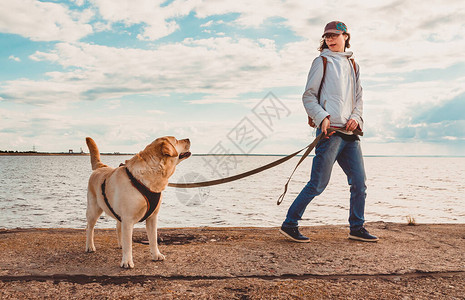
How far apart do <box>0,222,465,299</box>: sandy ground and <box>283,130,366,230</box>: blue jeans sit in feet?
1.35

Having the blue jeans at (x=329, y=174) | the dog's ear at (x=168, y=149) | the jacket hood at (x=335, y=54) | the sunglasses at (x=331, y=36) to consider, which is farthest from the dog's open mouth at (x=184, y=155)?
the sunglasses at (x=331, y=36)

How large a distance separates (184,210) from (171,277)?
33.5ft

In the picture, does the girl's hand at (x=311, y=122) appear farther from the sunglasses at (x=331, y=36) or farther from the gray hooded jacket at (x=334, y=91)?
the sunglasses at (x=331, y=36)

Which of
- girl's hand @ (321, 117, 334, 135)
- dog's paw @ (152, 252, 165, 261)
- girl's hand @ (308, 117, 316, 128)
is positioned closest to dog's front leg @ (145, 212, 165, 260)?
dog's paw @ (152, 252, 165, 261)

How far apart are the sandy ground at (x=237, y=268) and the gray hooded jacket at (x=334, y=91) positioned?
5.58 feet

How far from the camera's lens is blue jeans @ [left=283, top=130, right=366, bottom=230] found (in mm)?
4570

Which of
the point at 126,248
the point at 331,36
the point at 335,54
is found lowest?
the point at 126,248

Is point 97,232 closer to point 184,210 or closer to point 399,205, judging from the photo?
point 184,210

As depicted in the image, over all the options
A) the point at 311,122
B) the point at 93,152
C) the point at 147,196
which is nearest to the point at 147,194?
the point at 147,196

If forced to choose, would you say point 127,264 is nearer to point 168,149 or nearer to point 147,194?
point 147,194

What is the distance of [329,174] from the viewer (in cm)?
464

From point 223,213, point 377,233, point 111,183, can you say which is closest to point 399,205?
point 223,213

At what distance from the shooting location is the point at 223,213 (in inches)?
496

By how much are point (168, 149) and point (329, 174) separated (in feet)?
7.26
